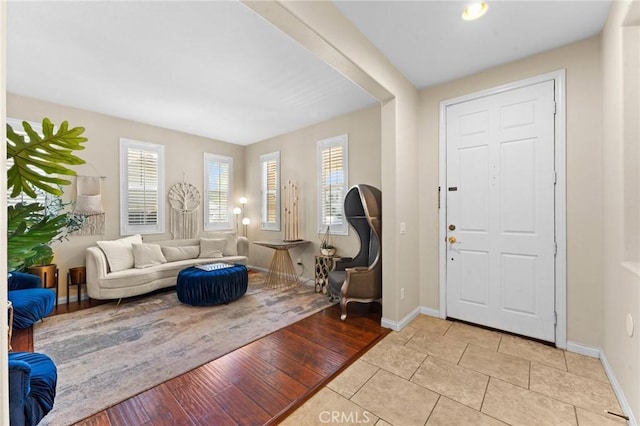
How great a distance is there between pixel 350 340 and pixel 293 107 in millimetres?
3166

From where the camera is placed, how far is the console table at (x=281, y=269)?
4.55m

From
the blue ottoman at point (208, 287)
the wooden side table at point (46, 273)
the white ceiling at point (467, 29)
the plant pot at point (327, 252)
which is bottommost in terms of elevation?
the blue ottoman at point (208, 287)

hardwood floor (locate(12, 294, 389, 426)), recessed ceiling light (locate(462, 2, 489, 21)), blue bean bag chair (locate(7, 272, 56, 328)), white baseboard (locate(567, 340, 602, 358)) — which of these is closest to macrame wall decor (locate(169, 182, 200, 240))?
blue bean bag chair (locate(7, 272, 56, 328))

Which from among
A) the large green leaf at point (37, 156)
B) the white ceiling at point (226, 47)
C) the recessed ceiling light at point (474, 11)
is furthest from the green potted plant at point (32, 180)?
the recessed ceiling light at point (474, 11)

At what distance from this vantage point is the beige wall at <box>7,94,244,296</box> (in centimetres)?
376

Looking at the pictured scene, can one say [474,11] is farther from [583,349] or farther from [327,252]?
[327,252]

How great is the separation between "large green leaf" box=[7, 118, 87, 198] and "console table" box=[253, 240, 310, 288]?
3.53m

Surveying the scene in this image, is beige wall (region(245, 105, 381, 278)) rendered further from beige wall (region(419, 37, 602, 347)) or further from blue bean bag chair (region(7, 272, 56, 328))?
blue bean bag chair (region(7, 272, 56, 328))

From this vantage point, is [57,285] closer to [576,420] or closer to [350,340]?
[350,340]

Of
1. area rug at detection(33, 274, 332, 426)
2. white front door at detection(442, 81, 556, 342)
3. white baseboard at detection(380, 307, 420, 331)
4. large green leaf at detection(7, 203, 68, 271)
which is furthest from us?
white baseboard at detection(380, 307, 420, 331)

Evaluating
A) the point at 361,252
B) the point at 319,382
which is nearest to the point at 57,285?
the point at 319,382

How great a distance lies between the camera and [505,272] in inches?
109

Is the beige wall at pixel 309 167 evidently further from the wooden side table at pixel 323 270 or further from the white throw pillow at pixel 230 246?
the white throw pillow at pixel 230 246

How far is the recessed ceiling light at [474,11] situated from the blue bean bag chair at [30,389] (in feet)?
11.0
